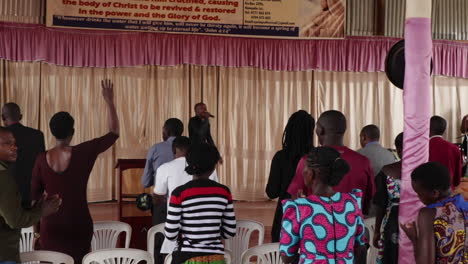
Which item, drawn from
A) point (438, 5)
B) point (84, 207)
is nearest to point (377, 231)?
point (84, 207)

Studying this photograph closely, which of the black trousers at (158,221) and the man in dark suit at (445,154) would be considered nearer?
the black trousers at (158,221)

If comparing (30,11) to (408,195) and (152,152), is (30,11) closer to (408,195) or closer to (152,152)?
(152,152)

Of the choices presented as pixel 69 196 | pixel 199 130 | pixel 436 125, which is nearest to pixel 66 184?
pixel 69 196

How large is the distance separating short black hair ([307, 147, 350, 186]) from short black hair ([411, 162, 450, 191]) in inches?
13.5

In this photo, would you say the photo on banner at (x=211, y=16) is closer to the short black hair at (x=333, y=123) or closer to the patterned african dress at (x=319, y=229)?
the short black hair at (x=333, y=123)

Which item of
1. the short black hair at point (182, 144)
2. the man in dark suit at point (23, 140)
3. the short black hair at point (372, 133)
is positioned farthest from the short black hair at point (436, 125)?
the man in dark suit at point (23, 140)

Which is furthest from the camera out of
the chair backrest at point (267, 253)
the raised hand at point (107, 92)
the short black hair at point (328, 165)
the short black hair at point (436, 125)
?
the short black hair at point (436, 125)

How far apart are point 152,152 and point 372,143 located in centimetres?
199

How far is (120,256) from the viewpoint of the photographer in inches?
128

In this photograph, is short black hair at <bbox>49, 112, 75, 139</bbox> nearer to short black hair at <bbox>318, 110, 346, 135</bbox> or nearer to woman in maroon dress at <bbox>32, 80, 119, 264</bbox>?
woman in maroon dress at <bbox>32, 80, 119, 264</bbox>

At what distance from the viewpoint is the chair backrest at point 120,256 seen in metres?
3.19

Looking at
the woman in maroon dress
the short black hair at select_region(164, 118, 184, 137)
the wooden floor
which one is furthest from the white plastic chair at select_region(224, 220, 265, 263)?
the wooden floor

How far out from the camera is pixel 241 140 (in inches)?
428

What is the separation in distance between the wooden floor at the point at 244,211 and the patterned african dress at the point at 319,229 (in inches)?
222
